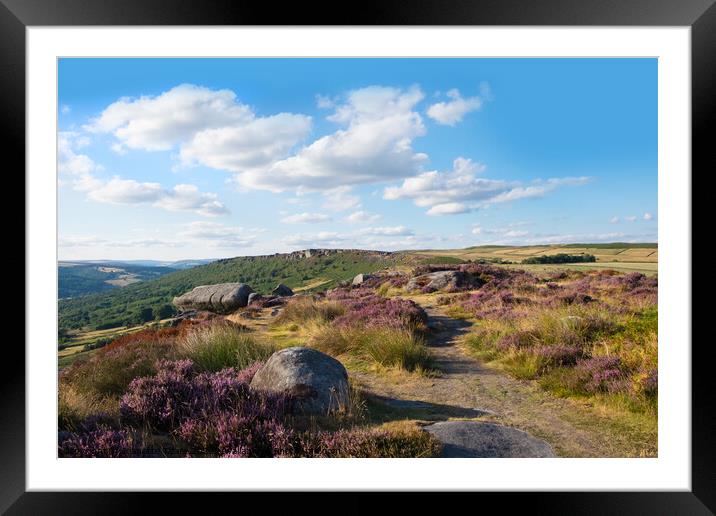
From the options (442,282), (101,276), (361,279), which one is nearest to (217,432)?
(101,276)

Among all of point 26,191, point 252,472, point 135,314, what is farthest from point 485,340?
point 135,314

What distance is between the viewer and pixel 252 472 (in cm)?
318

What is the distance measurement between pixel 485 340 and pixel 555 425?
3165 mm

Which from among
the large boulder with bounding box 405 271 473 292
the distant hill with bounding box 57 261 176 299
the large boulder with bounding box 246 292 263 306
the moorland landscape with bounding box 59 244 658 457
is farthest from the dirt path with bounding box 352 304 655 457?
the large boulder with bounding box 246 292 263 306

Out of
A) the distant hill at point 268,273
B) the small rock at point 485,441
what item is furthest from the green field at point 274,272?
the small rock at point 485,441

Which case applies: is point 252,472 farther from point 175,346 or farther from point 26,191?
point 175,346

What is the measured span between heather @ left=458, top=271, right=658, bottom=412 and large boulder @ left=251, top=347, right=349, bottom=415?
117 inches

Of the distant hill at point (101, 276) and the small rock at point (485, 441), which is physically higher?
the distant hill at point (101, 276)

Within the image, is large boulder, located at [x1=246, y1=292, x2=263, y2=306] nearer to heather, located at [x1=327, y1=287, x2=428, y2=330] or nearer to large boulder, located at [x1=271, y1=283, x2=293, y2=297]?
large boulder, located at [x1=271, y1=283, x2=293, y2=297]

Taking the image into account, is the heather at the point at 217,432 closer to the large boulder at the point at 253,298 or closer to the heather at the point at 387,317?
the heather at the point at 387,317

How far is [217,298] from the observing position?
1684cm

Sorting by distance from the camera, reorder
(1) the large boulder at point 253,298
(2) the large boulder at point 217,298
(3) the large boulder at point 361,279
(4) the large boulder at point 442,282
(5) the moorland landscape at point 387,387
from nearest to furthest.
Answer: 1. (5) the moorland landscape at point 387,387
2. (4) the large boulder at point 442,282
3. (1) the large boulder at point 253,298
4. (2) the large boulder at point 217,298
5. (3) the large boulder at point 361,279

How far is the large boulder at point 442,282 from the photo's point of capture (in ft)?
50.9
